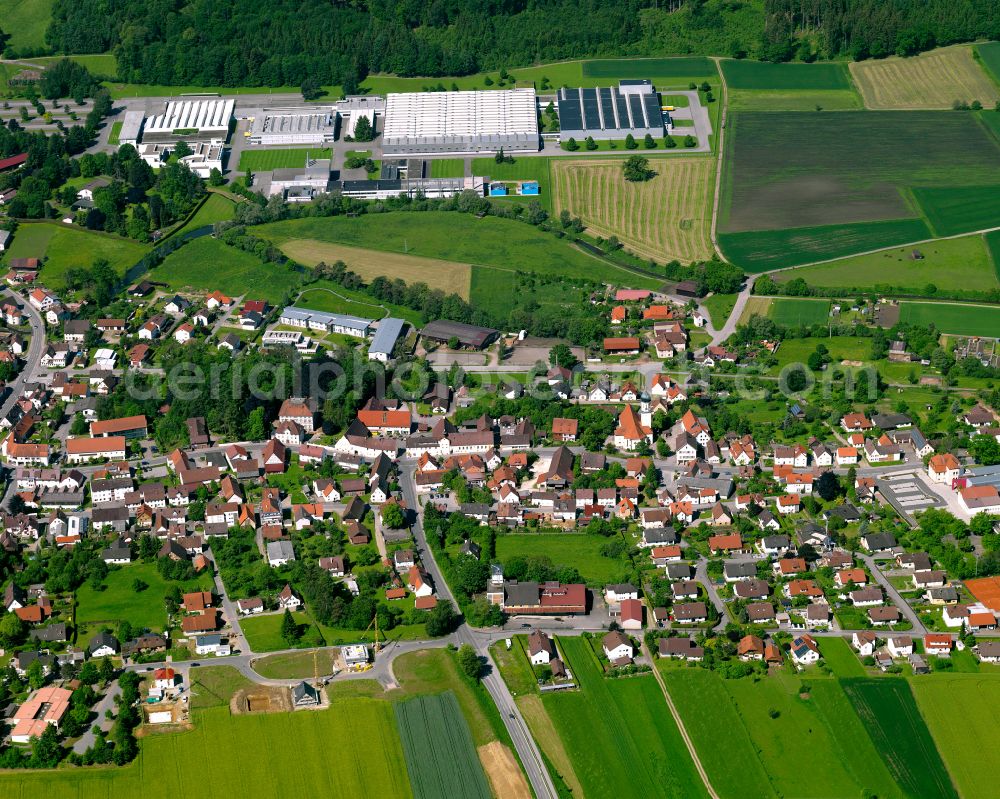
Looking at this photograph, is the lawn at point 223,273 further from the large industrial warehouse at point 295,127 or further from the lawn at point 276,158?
the large industrial warehouse at point 295,127

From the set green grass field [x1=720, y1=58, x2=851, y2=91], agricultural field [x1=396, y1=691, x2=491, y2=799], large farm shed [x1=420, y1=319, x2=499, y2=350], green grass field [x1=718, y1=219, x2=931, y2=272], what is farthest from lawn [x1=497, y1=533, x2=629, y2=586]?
green grass field [x1=720, y1=58, x2=851, y2=91]

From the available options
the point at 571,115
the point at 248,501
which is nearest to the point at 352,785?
the point at 248,501

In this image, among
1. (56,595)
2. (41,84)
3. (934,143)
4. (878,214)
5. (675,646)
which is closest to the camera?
(675,646)

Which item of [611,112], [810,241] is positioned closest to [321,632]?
[810,241]

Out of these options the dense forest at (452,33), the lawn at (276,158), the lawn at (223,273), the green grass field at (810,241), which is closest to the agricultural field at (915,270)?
the green grass field at (810,241)

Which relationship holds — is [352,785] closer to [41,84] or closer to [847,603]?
[847,603]

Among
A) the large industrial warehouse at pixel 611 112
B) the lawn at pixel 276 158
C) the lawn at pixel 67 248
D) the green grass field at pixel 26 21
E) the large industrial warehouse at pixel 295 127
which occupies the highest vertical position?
the green grass field at pixel 26 21
